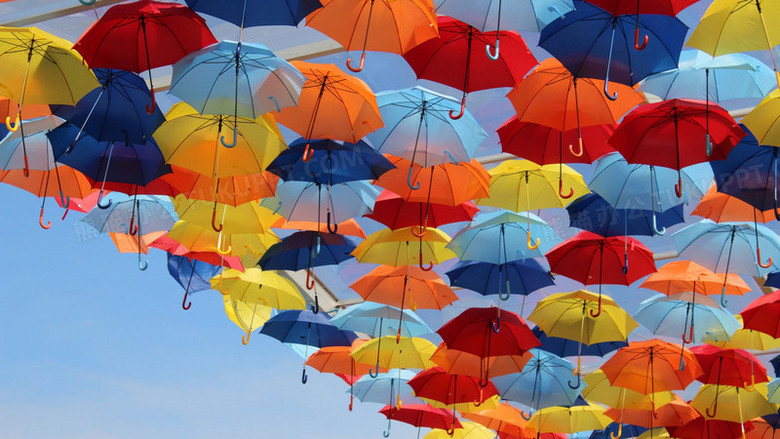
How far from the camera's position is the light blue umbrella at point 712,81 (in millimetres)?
4879

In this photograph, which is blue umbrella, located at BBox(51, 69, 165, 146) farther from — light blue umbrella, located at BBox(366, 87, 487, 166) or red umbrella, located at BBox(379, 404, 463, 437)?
red umbrella, located at BBox(379, 404, 463, 437)

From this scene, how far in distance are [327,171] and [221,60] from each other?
125 cm

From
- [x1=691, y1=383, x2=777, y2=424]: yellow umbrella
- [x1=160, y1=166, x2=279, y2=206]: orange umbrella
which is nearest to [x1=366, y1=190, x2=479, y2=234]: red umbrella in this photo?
[x1=160, y1=166, x2=279, y2=206]: orange umbrella

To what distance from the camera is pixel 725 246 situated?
6.16m

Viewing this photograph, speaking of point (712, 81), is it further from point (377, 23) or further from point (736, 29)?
point (377, 23)

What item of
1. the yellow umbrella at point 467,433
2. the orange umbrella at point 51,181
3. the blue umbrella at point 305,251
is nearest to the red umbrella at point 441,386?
the yellow umbrella at point 467,433

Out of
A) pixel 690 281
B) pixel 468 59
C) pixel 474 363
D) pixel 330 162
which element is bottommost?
pixel 474 363

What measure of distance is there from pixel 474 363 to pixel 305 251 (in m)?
2.19

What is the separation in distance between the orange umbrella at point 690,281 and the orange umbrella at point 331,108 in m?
3.06

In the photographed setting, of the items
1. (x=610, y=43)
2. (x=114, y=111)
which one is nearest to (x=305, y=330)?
(x=114, y=111)

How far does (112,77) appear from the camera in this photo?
470 cm

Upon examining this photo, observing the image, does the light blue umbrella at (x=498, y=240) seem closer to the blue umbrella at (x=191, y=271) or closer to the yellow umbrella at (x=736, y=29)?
the yellow umbrella at (x=736, y=29)

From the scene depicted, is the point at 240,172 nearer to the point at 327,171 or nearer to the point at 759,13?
the point at 327,171

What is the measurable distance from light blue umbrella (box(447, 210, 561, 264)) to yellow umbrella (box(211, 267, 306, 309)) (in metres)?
1.90
